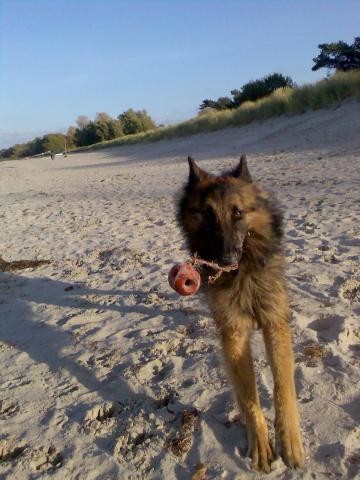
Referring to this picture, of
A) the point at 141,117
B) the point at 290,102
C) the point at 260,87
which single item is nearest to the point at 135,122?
the point at 141,117

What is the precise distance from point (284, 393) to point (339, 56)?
101 feet

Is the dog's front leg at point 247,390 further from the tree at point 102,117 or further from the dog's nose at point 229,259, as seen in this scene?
the tree at point 102,117

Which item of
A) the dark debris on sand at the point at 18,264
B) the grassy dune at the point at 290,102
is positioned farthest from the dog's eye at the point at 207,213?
the grassy dune at the point at 290,102

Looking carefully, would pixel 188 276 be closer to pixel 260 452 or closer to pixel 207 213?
pixel 207 213

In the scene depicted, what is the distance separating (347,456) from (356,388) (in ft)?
1.93

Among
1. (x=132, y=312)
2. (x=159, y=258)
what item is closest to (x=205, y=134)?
(x=159, y=258)

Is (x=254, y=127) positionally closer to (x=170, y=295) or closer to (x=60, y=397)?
(x=170, y=295)

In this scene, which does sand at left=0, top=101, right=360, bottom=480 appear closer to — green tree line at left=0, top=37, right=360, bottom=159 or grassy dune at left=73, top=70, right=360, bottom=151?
grassy dune at left=73, top=70, right=360, bottom=151

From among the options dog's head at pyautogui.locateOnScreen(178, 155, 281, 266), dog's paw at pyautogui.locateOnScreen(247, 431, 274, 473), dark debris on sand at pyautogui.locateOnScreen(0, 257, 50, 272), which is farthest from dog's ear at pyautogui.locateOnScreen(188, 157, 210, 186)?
dark debris on sand at pyautogui.locateOnScreen(0, 257, 50, 272)

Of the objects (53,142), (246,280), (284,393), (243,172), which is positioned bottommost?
(53,142)

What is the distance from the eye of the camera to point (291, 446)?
2398 millimetres

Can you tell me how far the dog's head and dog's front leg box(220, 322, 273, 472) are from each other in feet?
1.61

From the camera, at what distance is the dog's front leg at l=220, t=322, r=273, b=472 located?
2.43 meters

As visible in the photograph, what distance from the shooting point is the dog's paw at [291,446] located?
7.73 feet
